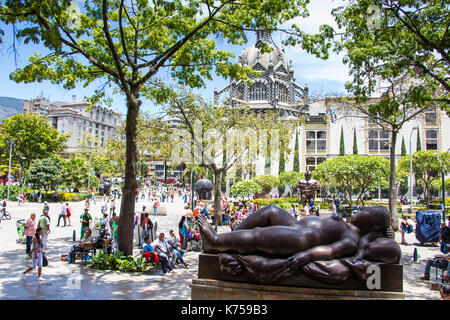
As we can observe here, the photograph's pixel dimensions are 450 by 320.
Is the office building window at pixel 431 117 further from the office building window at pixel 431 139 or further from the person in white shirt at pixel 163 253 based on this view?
the person in white shirt at pixel 163 253

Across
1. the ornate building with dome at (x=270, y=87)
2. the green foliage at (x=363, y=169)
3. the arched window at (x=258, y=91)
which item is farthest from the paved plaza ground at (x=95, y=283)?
the arched window at (x=258, y=91)

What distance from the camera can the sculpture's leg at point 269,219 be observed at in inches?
209

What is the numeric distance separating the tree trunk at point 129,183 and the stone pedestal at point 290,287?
15.9 ft

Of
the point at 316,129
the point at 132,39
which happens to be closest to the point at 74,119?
the point at 316,129

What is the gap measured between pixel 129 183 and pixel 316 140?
48.8 metres

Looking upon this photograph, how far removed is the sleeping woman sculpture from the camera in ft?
15.9

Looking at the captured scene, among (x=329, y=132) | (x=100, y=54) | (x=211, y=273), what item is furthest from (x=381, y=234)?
(x=329, y=132)

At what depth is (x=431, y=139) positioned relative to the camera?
50062 mm

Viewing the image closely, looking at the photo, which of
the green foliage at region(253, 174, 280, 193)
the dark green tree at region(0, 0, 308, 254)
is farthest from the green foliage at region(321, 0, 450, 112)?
the green foliage at region(253, 174, 280, 193)

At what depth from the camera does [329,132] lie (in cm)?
5428

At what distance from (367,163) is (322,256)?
22.1m

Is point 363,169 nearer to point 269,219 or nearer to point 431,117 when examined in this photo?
point 431,117

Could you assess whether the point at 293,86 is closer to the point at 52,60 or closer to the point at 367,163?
the point at 367,163

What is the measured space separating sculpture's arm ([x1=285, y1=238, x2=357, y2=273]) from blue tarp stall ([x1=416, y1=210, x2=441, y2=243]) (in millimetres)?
10885
